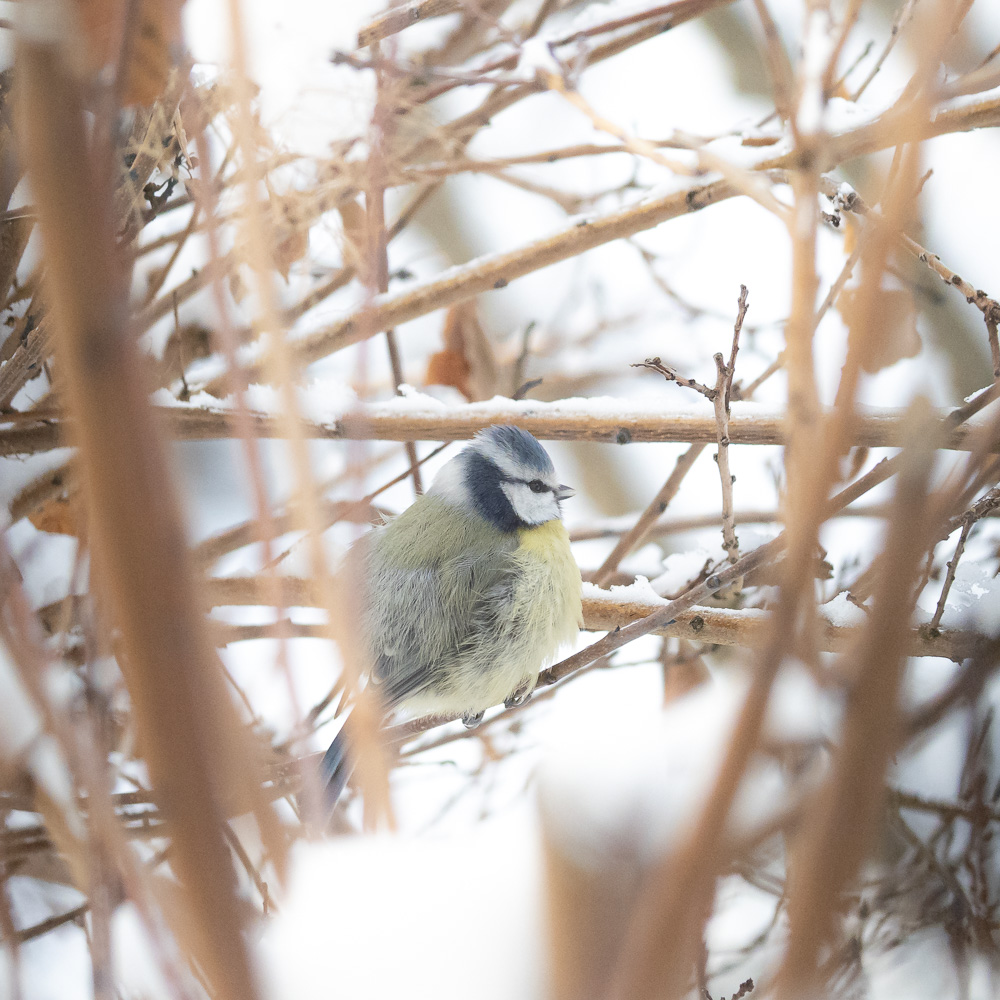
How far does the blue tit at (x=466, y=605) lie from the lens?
1.25m

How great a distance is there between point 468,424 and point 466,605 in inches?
12.4

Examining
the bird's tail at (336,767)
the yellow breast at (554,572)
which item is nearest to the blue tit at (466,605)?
the yellow breast at (554,572)

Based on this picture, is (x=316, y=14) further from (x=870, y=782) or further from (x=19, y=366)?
(x=870, y=782)

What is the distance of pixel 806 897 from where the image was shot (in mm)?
226

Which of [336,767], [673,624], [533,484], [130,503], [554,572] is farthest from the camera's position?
[533,484]

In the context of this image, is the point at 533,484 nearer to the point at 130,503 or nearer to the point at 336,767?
the point at 336,767

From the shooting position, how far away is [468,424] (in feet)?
3.67

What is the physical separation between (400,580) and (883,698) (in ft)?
3.66

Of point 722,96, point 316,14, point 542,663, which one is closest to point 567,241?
point 316,14

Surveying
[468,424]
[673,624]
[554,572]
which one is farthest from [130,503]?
[554,572]

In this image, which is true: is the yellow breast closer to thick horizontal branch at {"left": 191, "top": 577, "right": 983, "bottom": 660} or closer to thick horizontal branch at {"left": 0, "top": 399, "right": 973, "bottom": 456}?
thick horizontal branch at {"left": 191, "top": 577, "right": 983, "bottom": 660}

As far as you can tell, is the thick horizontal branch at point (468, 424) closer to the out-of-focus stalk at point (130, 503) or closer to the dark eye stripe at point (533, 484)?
the dark eye stripe at point (533, 484)

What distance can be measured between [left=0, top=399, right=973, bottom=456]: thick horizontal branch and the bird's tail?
0.40 m

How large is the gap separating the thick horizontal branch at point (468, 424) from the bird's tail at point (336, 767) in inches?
15.9
